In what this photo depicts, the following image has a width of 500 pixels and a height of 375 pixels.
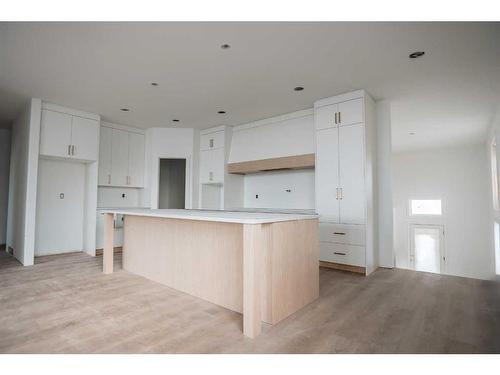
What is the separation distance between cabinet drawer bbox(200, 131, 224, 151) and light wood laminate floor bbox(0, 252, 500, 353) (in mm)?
3105

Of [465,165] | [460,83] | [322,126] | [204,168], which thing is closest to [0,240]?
[204,168]

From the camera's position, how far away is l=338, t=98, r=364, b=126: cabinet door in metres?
3.79

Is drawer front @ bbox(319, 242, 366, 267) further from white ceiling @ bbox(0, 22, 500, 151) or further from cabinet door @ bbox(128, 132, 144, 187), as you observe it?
cabinet door @ bbox(128, 132, 144, 187)

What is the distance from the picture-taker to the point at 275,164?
4809 millimetres

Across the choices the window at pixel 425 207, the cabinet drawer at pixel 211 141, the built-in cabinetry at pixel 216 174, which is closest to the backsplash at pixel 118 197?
the built-in cabinetry at pixel 216 174

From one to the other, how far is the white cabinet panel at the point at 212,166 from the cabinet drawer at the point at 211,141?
0.09 m

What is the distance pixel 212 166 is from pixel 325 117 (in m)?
2.52

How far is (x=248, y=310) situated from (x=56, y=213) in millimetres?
4541

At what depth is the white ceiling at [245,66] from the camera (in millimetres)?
2445

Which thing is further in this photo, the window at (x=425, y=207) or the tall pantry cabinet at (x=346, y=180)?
the window at (x=425, y=207)

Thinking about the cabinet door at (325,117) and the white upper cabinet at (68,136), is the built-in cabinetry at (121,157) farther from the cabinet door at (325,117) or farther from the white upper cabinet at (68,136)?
the cabinet door at (325,117)

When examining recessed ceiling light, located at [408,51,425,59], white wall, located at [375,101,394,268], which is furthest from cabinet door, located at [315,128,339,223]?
recessed ceiling light, located at [408,51,425,59]

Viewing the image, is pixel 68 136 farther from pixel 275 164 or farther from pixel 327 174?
pixel 327 174
